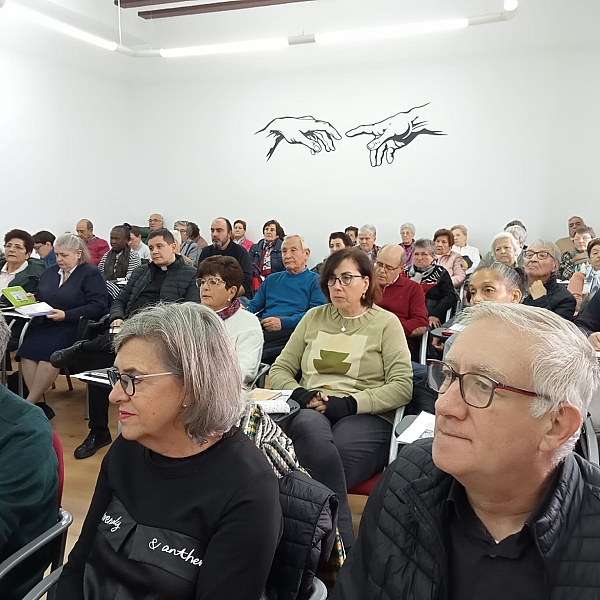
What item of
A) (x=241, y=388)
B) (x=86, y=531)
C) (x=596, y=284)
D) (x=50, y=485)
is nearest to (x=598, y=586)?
(x=241, y=388)

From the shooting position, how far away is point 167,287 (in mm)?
4395

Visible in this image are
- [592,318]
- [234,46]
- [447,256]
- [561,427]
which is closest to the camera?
[561,427]

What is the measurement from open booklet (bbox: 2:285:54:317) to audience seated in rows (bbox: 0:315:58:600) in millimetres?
2706

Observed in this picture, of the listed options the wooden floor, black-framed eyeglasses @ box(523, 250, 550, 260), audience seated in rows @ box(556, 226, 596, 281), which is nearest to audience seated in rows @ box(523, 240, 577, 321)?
black-framed eyeglasses @ box(523, 250, 550, 260)

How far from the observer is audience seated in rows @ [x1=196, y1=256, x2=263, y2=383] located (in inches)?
121

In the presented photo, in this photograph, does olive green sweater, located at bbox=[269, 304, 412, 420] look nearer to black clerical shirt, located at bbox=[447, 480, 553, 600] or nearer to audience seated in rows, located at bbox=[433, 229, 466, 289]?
black clerical shirt, located at bbox=[447, 480, 553, 600]

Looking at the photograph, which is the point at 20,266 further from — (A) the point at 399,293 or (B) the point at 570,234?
(B) the point at 570,234

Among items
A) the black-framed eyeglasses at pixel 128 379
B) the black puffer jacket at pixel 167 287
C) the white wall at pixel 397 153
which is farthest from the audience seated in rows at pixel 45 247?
the black-framed eyeglasses at pixel 128 379

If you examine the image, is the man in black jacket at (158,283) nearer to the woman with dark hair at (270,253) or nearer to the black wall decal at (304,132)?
the woman with dark hair at (270,253)

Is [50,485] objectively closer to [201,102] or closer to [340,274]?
[340,274]

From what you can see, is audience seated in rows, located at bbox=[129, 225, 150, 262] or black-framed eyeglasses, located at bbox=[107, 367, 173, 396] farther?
audience seated in rows, located at bbox=[129, 225, 150, 262]

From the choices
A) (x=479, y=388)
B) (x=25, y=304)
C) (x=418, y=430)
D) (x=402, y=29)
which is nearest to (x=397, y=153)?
(x=402, y=29)

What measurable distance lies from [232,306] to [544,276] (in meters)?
2.33

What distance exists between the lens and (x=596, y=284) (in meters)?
4.73
